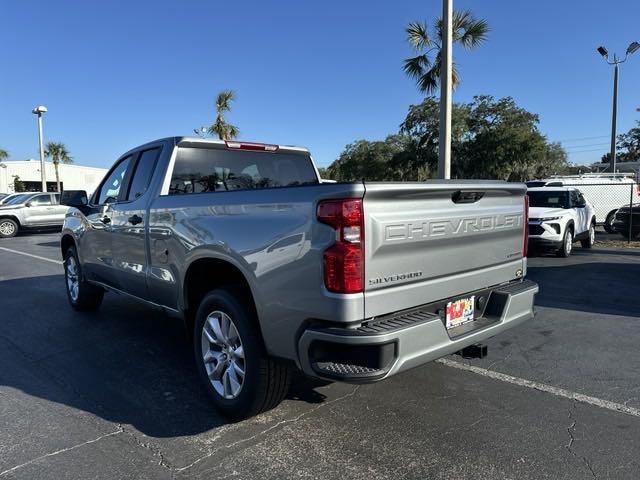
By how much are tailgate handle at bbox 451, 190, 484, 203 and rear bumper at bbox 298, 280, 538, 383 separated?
740 mm

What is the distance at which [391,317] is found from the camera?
2898 mm

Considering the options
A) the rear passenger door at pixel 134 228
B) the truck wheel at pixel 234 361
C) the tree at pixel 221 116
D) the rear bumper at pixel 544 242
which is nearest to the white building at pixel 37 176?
the tree at pixel 221 116

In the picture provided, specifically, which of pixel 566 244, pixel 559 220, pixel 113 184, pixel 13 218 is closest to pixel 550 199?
pixel 559 220

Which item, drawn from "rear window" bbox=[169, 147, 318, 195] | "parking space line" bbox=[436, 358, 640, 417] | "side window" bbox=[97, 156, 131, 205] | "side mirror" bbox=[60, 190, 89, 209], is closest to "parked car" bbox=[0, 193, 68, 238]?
"side mirror" bbox=[60, 190, 89, 209]

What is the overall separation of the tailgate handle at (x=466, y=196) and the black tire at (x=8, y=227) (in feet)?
67.3

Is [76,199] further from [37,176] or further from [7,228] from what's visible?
[37,176]

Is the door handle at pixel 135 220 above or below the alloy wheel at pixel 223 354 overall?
above

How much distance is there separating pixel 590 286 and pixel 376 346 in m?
6.64

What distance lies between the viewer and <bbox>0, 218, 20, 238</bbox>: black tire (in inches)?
754

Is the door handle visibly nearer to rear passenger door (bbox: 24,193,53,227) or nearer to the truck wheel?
the truck wheel

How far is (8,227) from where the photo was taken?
1933cm

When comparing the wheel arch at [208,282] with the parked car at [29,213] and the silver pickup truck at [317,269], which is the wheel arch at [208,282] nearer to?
the silver pickup truck at [317,269]

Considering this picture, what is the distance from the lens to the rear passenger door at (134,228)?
4480mm

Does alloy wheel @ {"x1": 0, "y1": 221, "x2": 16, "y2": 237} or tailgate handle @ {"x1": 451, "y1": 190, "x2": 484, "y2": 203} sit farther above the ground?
tailgate handle @ {"x1": 451, "y1": 190, "x2": 484, "y2": 203}
